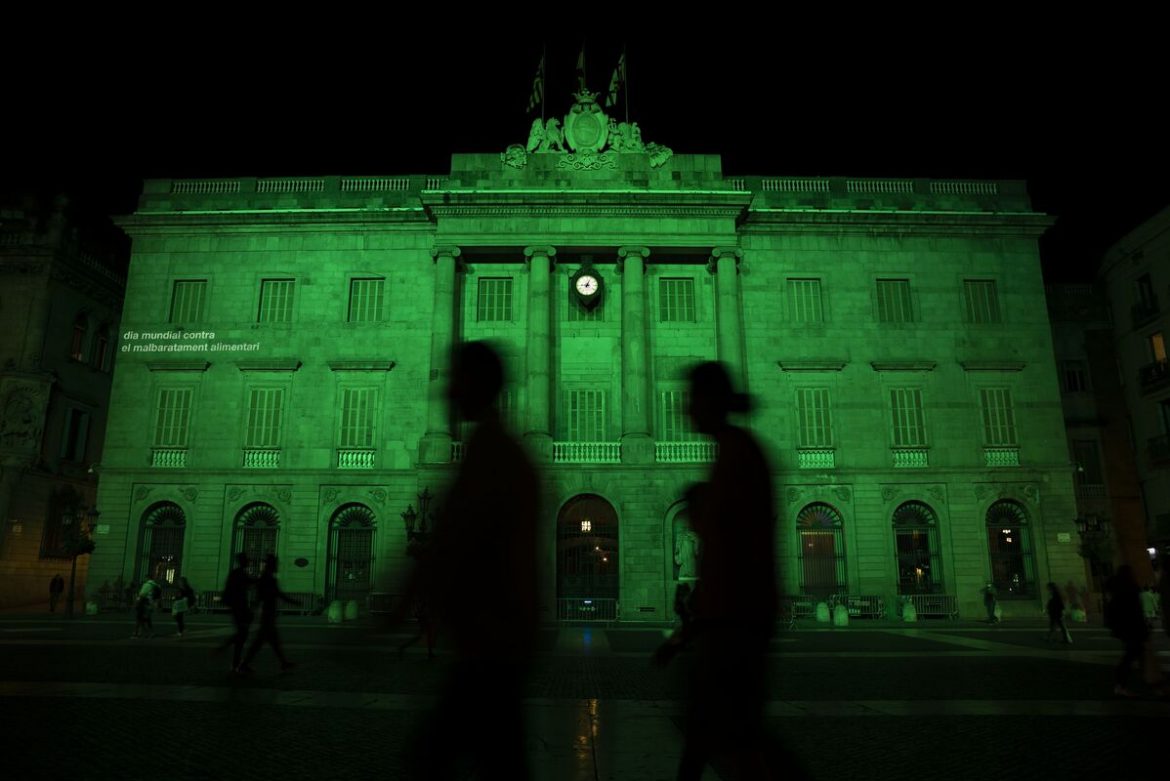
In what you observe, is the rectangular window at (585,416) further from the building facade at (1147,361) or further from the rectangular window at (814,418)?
the building facade at (1147,361)

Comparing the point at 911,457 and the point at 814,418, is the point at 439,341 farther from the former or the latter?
the point at 911,457

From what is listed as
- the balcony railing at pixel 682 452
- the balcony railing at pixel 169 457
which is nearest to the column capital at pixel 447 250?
the balcony railing at pixel 682 452

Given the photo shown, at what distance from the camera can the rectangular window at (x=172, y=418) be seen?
28.8 m

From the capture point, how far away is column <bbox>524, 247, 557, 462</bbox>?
2722 cm

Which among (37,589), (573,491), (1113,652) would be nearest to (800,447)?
(573,491)

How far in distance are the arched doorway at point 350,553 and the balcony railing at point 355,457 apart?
157 cm

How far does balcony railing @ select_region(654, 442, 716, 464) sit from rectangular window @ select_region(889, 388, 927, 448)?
7693mm

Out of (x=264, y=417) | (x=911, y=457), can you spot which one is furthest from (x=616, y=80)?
(x=264, y=417)

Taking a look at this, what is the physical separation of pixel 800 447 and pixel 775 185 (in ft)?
37.1

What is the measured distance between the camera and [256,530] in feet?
93.0

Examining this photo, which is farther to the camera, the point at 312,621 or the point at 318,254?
the point at 318,254

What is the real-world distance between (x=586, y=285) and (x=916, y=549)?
16414 mm

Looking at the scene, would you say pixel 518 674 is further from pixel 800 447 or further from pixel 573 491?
→ pixel 800 447

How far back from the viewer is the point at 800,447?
28.8 meters
